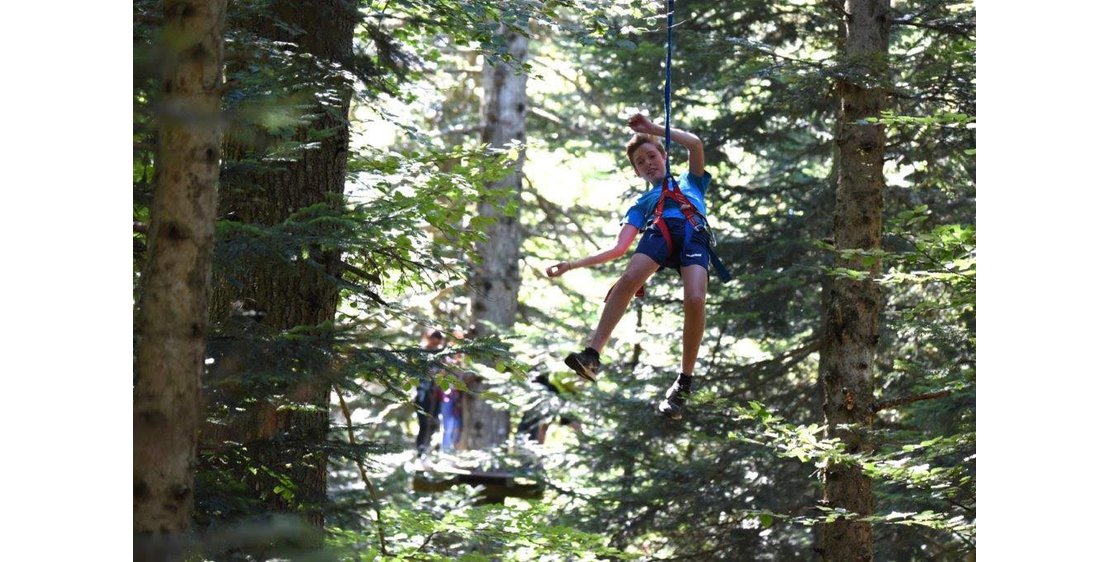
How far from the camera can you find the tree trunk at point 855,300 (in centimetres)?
688

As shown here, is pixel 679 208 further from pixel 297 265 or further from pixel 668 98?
pixel 297 265

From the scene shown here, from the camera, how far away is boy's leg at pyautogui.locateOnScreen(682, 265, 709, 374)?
18.7 feet

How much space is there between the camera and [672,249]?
5805 mm

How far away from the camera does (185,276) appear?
10.8ft

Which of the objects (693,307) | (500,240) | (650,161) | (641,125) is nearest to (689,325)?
(693,307)

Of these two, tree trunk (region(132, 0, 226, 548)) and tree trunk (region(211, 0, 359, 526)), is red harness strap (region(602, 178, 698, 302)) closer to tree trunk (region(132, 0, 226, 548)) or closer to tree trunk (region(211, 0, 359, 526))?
tree trunk (region(211, 0, 359, 526))

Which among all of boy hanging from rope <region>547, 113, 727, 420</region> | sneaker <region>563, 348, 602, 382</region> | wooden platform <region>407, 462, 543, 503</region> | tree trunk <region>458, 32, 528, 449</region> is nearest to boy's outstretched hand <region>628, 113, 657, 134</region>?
boy hanging from rope <region>547, 113, 727, 420</region>

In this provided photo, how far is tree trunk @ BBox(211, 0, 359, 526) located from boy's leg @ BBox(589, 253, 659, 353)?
1312mm

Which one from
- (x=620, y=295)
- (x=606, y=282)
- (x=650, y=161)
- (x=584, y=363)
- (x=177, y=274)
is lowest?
→ (x=584, y=363)

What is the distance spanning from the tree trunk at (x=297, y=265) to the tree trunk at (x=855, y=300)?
297cm

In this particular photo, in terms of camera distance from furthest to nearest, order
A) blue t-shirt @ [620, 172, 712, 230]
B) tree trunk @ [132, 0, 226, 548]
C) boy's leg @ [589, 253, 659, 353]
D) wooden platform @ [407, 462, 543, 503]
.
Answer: wooden platform @ [407, 462, 543, 503]
blue t-shirt @ [620, 172, 712, 230]
boy's leg @ [589, 253, 659, 353]
tree trunk @ [132, 0, 226, 548]

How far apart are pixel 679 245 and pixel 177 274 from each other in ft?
9.97
